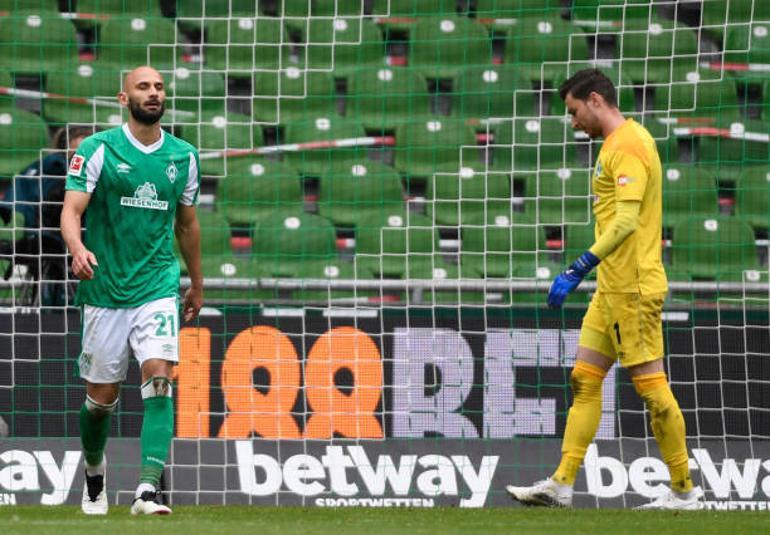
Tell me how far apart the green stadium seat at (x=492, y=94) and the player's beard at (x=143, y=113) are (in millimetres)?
4845

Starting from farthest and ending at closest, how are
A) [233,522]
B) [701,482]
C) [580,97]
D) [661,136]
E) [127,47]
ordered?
[127,47] < [661,136] < [701,482] < [580,97] < [233,522]

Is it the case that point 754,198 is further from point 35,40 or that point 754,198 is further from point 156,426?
point 156,426

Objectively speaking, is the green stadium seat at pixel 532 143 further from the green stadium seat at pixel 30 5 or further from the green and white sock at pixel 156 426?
the green and white sock at pixel 156 426

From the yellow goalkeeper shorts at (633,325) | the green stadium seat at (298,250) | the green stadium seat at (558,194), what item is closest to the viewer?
the yellow goalkeeper shorts at (633,325)

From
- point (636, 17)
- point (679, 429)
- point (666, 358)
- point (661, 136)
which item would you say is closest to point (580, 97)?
point (679, 429)

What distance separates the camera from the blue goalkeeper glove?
20.9ft

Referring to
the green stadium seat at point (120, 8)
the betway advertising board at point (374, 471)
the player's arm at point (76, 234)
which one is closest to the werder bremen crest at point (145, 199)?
the player's arm at point (76, 234)

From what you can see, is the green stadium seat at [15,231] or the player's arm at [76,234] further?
the green stadium seat at [15,231]

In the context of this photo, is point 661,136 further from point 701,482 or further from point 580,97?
point 580,97

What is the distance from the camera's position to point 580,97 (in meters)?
6.76

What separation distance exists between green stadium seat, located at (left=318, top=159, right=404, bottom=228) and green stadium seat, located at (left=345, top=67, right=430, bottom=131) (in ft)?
1.58

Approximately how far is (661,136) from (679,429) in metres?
4.49

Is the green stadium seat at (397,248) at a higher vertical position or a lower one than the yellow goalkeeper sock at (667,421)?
higher

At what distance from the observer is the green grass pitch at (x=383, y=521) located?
5.58 metres
